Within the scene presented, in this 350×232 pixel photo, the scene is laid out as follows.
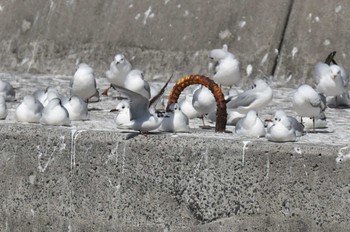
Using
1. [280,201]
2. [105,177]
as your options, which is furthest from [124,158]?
[280,201]

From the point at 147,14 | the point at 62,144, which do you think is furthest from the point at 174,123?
the point at 147,14

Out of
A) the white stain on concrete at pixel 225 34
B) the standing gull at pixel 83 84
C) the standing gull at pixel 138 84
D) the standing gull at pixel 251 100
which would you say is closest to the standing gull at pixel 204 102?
the standing gull at pixel 251 100

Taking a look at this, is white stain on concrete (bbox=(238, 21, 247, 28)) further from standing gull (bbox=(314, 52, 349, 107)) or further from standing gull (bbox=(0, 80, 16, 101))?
standing gull (bbox=(0, 80, 16, 101))

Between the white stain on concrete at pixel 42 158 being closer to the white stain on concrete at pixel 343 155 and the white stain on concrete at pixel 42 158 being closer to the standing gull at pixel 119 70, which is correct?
the white stain on concrete at pixel 343 155

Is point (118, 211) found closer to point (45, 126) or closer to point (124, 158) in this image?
point (124, 158)

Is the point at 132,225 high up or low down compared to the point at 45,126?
down

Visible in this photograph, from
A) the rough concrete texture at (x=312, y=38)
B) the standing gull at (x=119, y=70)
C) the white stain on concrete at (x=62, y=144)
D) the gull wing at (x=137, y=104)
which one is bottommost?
the white stain on concrete at (x=62, y=144)

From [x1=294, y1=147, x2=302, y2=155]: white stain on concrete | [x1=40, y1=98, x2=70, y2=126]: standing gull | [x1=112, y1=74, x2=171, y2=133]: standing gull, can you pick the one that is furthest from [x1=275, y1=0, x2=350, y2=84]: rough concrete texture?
[x1=294, y1=147, x2=302, y2=155]: white stain on concrete
